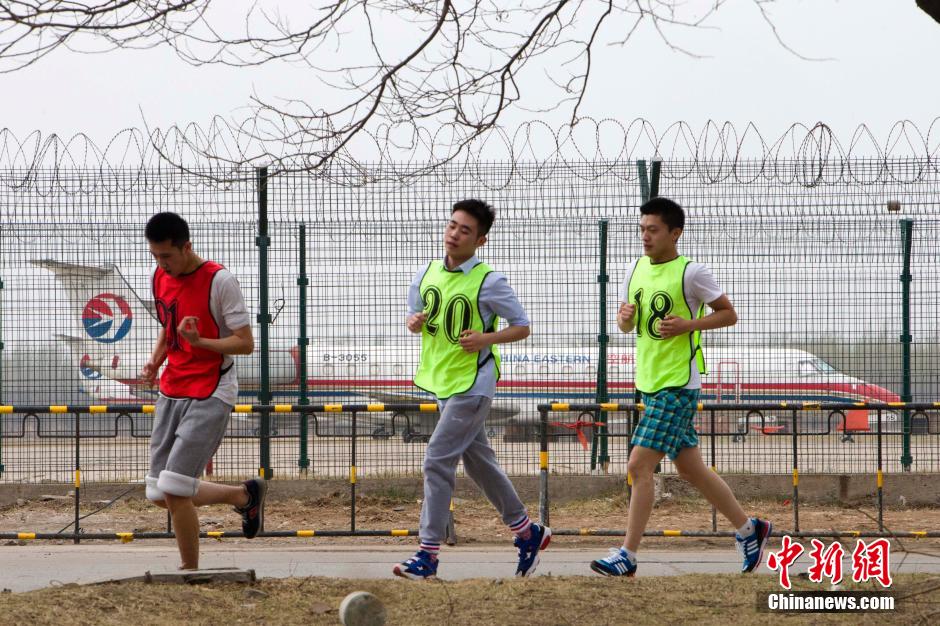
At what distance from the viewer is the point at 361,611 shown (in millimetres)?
4500

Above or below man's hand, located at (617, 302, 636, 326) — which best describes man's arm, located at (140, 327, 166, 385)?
below

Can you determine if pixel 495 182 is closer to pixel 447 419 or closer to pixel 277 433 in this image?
pixel 277 433

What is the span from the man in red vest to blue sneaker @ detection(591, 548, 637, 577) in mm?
2040

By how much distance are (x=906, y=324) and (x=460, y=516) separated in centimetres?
458

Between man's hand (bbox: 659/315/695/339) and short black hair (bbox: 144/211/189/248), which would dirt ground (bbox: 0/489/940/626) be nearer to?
man's hand (bbox: 659/315/695/339)

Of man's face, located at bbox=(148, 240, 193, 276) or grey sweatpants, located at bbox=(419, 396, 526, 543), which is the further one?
grey sweatpants, located at bbox=(419, 396, 526, 543)

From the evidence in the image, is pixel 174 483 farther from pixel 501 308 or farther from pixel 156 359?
pixel 501 308

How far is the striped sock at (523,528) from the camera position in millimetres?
6218

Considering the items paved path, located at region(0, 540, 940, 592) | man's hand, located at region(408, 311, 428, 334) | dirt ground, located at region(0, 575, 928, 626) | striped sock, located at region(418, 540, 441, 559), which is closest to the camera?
dirt ground, located at region(0, 575, 928, 626)

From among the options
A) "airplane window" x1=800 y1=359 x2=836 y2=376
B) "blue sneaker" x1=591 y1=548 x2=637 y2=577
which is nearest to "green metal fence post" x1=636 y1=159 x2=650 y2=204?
"airplane window" x1=800 y1=359 x2=836 y2=376

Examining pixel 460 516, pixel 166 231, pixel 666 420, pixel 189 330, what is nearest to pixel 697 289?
pixel 666 420

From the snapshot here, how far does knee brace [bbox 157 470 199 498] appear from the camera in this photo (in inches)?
221

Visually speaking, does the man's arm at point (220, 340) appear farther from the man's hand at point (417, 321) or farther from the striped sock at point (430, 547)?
the striped sock at point (430, 547)

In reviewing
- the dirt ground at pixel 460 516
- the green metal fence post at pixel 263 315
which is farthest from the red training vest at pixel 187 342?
the green metal fence post at pixel 263 315
